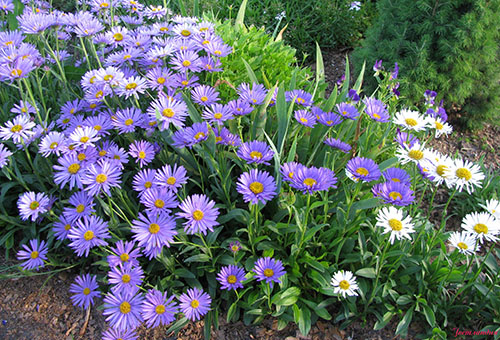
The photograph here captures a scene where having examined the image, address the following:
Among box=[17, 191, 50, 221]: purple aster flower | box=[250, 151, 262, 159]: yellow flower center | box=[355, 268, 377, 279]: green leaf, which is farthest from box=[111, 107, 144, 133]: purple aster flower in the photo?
box=[355, 268, 377, 279]: green leaf

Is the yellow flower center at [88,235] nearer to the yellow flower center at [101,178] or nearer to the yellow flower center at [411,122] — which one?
the yellow flower center at [101,178]

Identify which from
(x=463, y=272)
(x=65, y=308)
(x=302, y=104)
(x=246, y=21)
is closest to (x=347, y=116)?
(x=302, y=104)

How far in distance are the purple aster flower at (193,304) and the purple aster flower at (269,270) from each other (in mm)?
225

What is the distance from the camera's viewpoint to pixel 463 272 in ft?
6.15

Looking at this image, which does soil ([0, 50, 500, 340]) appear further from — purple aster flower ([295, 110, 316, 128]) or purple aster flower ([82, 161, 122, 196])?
purple aster flower ([295, 110, 316, 128])

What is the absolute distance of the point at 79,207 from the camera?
1.71 m

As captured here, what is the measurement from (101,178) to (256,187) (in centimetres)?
58

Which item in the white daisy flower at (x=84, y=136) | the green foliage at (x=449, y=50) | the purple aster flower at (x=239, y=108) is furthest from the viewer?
the green foliage at (x=449, y=50)

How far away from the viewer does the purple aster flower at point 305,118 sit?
180cm

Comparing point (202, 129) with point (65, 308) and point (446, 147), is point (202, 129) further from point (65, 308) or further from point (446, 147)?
point (446, 147)

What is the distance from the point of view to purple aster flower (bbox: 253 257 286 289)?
163cm

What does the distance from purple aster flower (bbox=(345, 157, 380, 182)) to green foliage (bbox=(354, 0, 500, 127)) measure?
1494mm

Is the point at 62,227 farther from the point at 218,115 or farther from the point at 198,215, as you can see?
the point at 218,115

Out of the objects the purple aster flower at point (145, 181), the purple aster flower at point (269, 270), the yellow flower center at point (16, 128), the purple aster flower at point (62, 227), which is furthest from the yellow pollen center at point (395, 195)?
the yellow flower center at point (16, 128)
